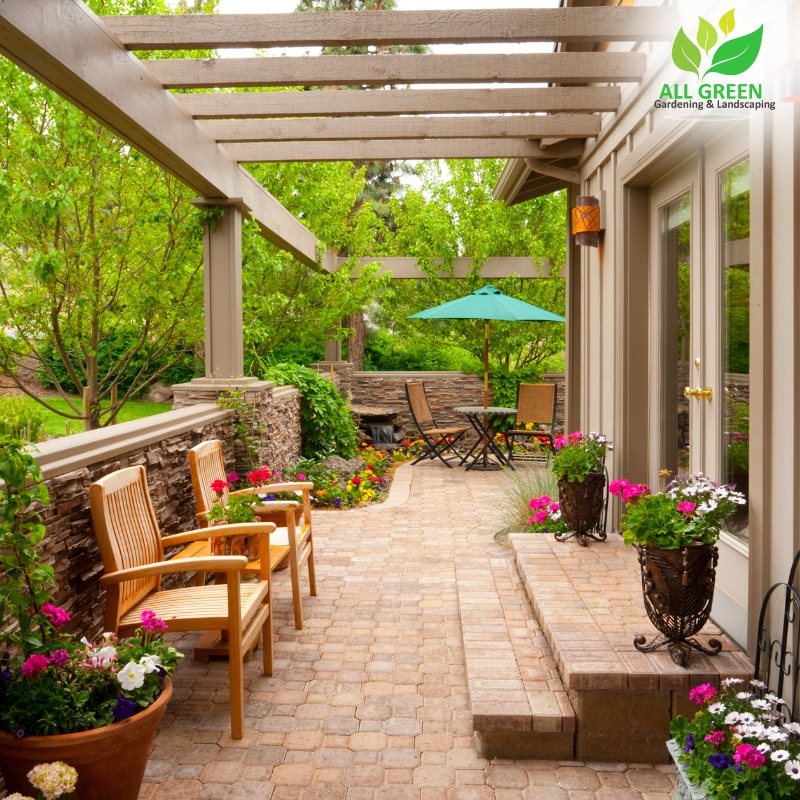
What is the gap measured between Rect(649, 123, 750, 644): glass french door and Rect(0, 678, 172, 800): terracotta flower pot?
222 centimetres

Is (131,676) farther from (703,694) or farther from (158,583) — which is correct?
(703,694)

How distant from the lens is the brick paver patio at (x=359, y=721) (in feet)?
8.30

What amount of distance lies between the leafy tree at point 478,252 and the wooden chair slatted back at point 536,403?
6.36 ft

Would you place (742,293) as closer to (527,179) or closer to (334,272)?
(527,179)

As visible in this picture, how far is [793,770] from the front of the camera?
1892 mm

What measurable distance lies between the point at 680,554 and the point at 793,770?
88cm

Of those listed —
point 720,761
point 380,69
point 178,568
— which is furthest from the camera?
point 380,69

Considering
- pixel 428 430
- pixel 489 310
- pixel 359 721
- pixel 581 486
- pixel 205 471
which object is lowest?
pixel 359 721

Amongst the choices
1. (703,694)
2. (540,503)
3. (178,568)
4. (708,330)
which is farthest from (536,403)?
(703,694)

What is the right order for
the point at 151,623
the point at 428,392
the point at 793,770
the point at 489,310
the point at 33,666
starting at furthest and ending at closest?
the point at 428,392 → the point at 489,310 → the point at 151,623 → the point at 33,666 → the point at 793,770

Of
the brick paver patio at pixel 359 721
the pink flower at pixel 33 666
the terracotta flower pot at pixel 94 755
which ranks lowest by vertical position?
the brick paver patio at pixel 359 721

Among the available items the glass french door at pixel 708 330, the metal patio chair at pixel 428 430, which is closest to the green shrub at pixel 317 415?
the metal patio chair at pixel 428 430

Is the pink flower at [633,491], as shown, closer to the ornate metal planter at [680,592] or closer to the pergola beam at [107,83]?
the ornate metal planter at [680,592]

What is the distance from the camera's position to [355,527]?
6.38m
